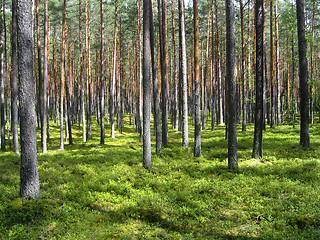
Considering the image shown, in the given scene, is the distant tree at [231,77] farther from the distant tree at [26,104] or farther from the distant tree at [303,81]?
the distant tree at [26,104]

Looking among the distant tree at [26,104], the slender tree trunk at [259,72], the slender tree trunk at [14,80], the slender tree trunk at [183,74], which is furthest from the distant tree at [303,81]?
the slender tree trunk at [14,80]

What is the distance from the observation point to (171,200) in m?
7.59

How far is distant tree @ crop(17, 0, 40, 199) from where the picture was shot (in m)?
6.62

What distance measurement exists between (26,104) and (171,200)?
5274 millimetres

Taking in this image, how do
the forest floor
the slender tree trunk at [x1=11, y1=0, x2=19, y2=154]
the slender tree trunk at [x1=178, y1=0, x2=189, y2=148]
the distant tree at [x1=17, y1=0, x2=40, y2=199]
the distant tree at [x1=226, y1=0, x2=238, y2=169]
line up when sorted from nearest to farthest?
the forest floor < the distant tree at [x1=17, y1=0, x2=40, y2=199] < the distant tree at [x1=226, y1=0, x2=238, y2=169] < the slender tree trunk at [x1=178, y1=0, x2=189, y2=148] < the slender tree trunk at [x1=11, y1=0, x2=19, y2=154]

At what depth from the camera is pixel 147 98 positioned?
34.3ft

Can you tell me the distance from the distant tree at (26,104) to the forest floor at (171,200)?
595 millimetres

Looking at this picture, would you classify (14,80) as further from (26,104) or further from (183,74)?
(183,74)

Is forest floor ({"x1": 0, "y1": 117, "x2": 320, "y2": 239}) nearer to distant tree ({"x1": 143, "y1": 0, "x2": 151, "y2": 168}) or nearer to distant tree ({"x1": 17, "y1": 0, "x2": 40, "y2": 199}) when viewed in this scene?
distant tree ({"x1": 17, "y1": 0, "x2": 40, "y2": 199})

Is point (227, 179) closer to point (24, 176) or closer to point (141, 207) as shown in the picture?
point (141, 207)

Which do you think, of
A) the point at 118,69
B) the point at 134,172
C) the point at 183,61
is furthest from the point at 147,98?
the point at 118,69

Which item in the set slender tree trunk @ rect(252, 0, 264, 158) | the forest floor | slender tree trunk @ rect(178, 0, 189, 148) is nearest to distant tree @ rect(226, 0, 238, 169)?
the forest floor

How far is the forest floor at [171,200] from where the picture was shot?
18.5 ft

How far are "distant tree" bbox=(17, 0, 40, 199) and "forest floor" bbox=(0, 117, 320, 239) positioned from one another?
0.59 m
